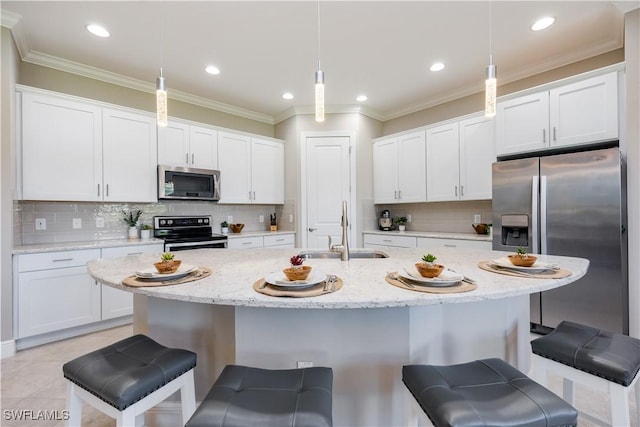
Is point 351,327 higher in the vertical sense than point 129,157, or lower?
lower

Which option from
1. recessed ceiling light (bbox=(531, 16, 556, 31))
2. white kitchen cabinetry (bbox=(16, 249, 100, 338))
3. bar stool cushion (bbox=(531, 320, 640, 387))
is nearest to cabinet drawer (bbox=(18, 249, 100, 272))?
white kitchen cabinetry (bbox=(16, 249, 100, 338))

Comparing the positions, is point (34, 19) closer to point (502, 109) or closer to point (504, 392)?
point (504, 392)

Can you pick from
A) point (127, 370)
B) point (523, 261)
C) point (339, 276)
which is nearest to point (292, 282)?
point (339, 276)

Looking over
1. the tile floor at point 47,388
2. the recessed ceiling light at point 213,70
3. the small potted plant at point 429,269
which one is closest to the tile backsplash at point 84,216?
the tile floor at point 47,388

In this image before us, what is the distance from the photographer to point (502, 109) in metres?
3.14

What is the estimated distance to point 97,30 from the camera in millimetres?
2518

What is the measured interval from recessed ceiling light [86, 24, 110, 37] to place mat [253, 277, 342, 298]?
2.75 m

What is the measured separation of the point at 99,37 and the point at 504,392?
3.75m

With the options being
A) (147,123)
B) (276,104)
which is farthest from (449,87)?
(147,123)

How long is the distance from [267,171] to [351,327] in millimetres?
3483

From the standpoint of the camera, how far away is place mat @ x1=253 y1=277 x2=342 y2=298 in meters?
1.08

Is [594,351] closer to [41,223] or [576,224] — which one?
[576,224]

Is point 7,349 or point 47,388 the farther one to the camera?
point 7,349

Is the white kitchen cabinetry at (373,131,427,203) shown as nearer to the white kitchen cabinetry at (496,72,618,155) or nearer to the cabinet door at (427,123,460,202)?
the cabinet door at (427,123,460,202)
